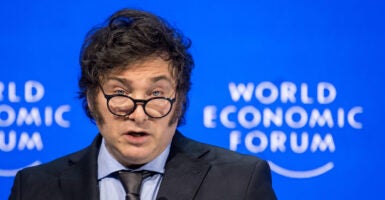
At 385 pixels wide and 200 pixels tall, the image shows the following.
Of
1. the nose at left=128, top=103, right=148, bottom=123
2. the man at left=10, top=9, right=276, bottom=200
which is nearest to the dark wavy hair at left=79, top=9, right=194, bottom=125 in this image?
the man at left=10, top=9, right=276, bottom=200

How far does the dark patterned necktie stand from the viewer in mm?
1466

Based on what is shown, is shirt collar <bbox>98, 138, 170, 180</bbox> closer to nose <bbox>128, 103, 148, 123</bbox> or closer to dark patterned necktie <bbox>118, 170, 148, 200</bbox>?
dark patterned necktie <bbox>118, 170, 148, 200</bbox>

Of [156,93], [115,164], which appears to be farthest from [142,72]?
[115,164]

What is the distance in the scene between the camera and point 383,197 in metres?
2.12

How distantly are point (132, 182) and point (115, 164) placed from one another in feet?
0.23

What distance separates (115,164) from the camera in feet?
5.04

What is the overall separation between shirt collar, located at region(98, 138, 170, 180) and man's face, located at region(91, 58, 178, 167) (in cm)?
4

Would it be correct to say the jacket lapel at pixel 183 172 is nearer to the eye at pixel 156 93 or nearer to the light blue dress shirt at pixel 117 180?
the light blue dress shirt at pixel 117 180

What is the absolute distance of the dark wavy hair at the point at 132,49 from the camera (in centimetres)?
147

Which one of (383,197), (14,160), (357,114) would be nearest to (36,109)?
(14,160)

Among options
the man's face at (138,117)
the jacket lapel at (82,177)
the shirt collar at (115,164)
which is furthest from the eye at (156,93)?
the jacket lapel at (82,177)

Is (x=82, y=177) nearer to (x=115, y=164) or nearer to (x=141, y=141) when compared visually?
(x=115, y=164)

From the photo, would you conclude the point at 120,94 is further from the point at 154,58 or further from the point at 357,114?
the point at 357,114

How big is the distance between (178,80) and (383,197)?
3.17 ft
